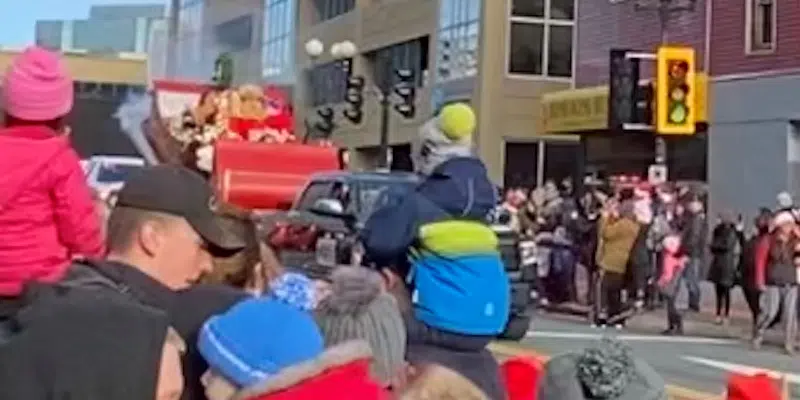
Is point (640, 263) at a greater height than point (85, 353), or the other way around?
point (640, 263)

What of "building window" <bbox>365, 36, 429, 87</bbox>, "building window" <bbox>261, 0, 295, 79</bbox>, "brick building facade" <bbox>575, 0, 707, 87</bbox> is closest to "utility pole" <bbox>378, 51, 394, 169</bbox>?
"building window" <bbox>365, 36, 429, 87</bbox>

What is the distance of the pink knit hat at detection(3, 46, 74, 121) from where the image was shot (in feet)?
17.4

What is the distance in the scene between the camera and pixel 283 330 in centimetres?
307

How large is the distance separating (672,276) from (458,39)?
24.3m

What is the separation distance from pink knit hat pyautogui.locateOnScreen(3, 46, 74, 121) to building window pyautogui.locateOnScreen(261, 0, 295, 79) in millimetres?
59426

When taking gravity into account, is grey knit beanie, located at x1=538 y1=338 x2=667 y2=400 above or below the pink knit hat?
below

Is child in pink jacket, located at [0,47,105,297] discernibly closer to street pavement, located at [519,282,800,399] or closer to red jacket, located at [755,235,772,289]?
street pavement, located at [519,282,800,399]

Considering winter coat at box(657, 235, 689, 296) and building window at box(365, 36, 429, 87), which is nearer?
winter coat at box(657, 235, 689, 296)

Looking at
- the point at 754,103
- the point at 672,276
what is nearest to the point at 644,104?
→ the point at 672,276

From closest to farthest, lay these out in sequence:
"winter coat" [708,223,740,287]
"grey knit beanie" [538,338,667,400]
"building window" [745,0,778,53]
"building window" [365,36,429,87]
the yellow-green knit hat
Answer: "grey knit beanie" [538,338,667,400], the yellow-green knit hat, "winter coat" [708,223,740,287], "building window" [745,0,778,53], "building window" [365,36,429,87]

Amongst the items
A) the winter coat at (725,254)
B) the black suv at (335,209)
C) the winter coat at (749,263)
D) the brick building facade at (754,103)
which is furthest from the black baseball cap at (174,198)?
the brick building facade at (754,103)

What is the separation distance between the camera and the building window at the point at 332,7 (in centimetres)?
5850

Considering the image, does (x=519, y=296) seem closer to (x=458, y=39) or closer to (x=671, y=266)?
(x=671, y=266)

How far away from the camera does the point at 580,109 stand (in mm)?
36812
